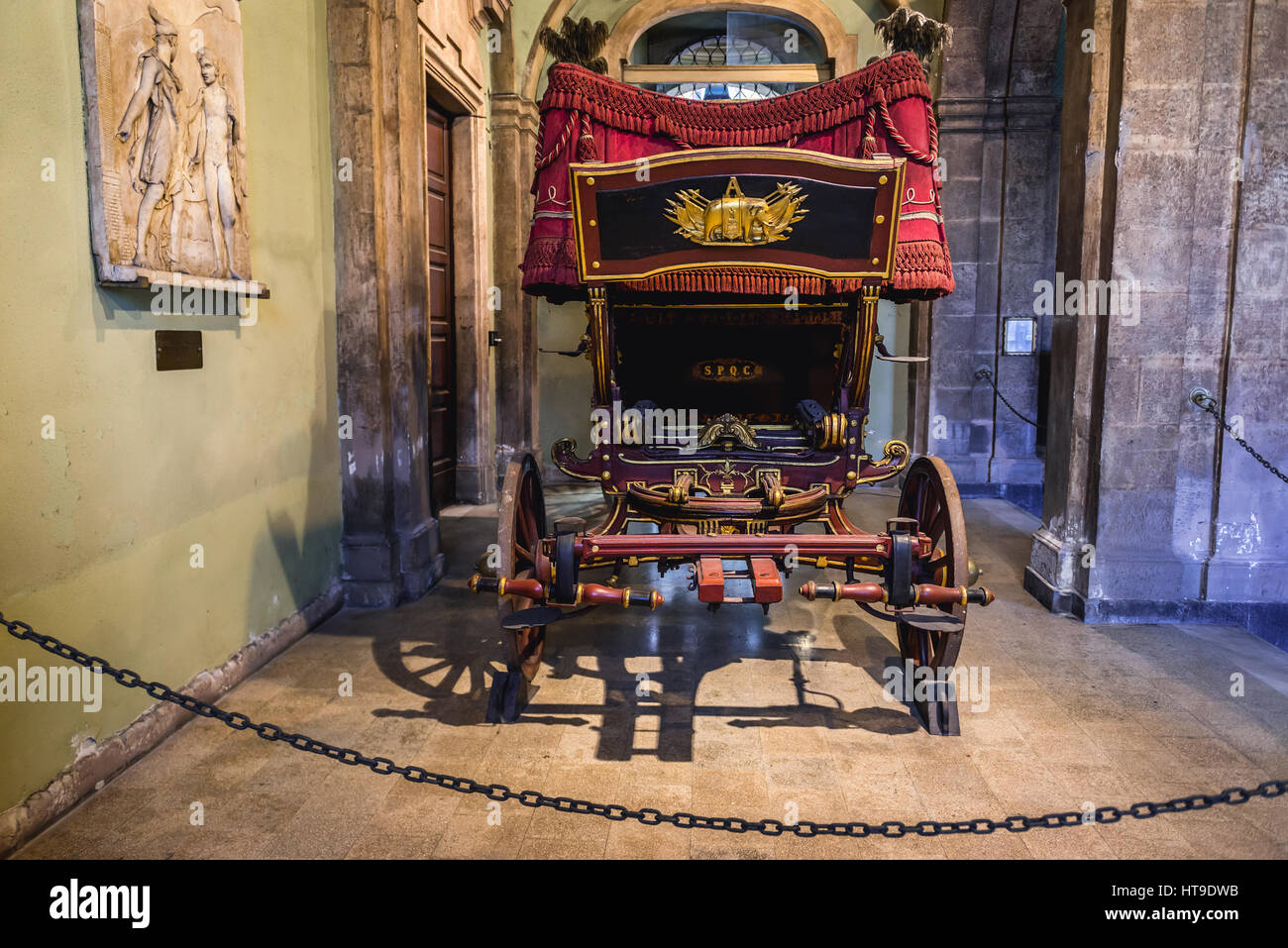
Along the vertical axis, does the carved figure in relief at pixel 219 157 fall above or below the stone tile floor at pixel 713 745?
above

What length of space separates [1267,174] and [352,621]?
18.1 feet

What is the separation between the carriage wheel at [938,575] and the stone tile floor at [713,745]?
0.45 ft

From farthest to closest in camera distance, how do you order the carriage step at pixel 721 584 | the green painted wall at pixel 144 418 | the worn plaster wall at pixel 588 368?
the worn plaster wall at pixel 588 368 → the carriage step at pixel 721 584 → the green painted wall at pixel 144 418

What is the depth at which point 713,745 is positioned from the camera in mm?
3562

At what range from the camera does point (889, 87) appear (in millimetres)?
4281

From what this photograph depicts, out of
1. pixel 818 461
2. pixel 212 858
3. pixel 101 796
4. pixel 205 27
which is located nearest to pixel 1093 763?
pixel 818 461

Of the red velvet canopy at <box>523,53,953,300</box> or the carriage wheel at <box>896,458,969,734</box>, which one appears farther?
the red velvet canopy at <box>523,53,953,300</box>

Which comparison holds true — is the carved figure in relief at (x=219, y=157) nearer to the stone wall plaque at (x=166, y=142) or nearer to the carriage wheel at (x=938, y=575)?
the stone wall plaque at (x=166, y=142)

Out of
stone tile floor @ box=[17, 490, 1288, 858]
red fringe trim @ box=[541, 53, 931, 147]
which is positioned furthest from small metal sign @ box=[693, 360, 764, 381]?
stone tile floor @ box=[17, 490, 1288, 858]

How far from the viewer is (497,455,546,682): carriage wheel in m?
3.54

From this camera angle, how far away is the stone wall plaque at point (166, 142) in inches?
122

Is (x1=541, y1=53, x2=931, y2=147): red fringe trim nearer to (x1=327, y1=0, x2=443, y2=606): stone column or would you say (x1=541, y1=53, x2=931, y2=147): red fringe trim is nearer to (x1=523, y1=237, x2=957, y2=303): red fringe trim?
(x1=523, y1=237, x2=957, y2=303): red fringe trim

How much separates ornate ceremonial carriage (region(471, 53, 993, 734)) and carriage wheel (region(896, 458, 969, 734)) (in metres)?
0.01

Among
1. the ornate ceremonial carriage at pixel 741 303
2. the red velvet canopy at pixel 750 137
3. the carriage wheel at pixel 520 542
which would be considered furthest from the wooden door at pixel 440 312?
the carriage wheel at pixel 520 542
